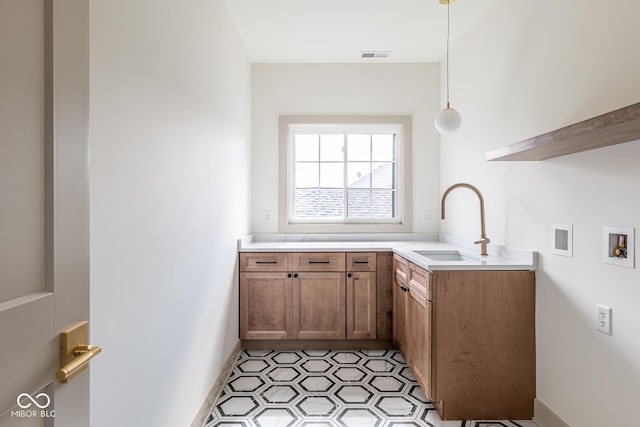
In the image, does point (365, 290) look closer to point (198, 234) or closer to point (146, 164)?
point (198, 234)

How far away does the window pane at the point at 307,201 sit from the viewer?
3619 mm

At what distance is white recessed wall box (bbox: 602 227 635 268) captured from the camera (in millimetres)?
1410

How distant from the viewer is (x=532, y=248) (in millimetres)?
2041

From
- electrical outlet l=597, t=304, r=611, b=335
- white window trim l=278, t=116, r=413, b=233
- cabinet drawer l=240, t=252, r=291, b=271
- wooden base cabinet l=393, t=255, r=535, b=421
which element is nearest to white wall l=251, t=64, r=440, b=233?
white window trim l=278, t=116, r=413, b=233

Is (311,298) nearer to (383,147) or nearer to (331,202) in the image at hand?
(331,202)

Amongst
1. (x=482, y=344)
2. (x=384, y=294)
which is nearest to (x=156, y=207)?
(x=482, y=344)

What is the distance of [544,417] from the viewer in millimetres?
1921

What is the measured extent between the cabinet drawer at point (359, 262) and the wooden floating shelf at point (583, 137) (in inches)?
53.4

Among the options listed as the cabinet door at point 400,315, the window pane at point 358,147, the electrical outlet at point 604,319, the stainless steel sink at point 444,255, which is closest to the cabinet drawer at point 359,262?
the cabinet door at point 400,315

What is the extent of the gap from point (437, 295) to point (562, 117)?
3.63 feet

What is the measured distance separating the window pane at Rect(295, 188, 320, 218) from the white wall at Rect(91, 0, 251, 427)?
1.25 meters

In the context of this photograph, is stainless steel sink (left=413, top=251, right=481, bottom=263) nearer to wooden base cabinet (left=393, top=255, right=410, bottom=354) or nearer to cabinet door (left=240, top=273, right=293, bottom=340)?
wooden base cabinet (left=393, top=255, right=410, bottom=354)

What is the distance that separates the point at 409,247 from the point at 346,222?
818 mm

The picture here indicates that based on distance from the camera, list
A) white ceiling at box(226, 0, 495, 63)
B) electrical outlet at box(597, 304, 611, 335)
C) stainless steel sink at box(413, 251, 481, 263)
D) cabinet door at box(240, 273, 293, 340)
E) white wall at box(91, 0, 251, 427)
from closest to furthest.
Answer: white wall at box(91, 0, 251, 427) → electrical outlet at box(597, 304, 611, 335) → white ceiling at box(226, 0, 495, 63) → stainless steel sink at box(413, 251, 481, 263) → cabinet door at box(240, 273, 293, 340)
